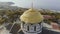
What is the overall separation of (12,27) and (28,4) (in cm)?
28

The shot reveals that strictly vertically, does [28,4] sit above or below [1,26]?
above

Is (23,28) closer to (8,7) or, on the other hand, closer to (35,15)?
(35,15)

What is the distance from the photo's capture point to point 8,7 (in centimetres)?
89

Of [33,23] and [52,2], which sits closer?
[33,23]

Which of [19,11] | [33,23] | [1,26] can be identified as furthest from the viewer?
[19,11]

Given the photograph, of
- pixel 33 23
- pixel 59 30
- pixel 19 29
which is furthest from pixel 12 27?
pixel 59 30

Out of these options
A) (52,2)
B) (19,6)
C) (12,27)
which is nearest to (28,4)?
(19,6)

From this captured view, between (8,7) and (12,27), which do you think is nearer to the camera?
(12,27)

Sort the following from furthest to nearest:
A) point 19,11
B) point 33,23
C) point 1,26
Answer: point 19,11, point 1,26, point 33,23

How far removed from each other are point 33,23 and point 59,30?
0.16 m

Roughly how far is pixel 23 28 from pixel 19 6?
0.31 m

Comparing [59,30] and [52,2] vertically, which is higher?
[52,2]

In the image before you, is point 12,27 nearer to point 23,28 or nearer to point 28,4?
point 23,28

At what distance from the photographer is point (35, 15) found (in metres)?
0.62
